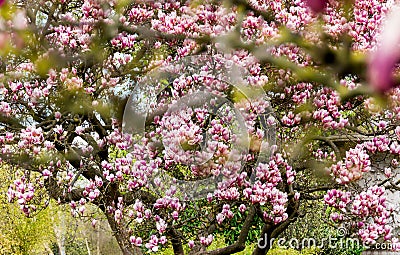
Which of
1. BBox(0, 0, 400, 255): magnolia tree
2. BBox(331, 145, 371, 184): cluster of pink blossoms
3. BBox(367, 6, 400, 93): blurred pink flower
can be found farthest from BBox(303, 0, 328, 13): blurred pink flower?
BBox(331, 145, 371, 184): cluster of pink blossoms

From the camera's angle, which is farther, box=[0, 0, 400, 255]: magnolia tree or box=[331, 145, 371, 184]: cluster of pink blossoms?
box=[0, 0, 400, 255]: magnolia tree

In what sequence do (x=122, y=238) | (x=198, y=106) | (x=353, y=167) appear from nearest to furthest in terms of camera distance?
(x=353, y=167) < (x=198, y=106) < (x=122, y=238)

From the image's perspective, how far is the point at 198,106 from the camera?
4613 mm

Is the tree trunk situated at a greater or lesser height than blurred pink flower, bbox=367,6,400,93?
greater

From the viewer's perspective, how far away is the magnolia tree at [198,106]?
4.37 m

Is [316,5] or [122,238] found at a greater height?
[122,238]

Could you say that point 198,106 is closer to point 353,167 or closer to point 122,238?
point 353,167

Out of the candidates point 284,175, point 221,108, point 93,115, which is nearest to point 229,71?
point 221,108

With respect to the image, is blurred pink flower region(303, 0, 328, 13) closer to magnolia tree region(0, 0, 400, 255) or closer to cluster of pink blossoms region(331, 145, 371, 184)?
magnolia tree region(0, 0, 400, 255)

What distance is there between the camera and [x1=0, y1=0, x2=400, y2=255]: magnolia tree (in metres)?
4.37

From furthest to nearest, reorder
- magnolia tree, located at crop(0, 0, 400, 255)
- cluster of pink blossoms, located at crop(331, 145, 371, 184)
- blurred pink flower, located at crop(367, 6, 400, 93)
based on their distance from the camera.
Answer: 1. magnolia tree, located at crop(0, 0, 400, 255)
2. cluster of pink blossoms, located at crop(331, 145, 371, 184)
3. blurred pink flower, located at crop(367, 6, 400, 93)

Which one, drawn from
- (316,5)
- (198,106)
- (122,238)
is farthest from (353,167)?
(316,5)

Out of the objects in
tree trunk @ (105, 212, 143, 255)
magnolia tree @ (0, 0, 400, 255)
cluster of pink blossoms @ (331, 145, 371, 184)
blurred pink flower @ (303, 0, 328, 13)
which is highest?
magnolia tree @ (0, 0, 400, 255)

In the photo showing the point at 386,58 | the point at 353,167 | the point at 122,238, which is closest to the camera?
the point at 386,58
